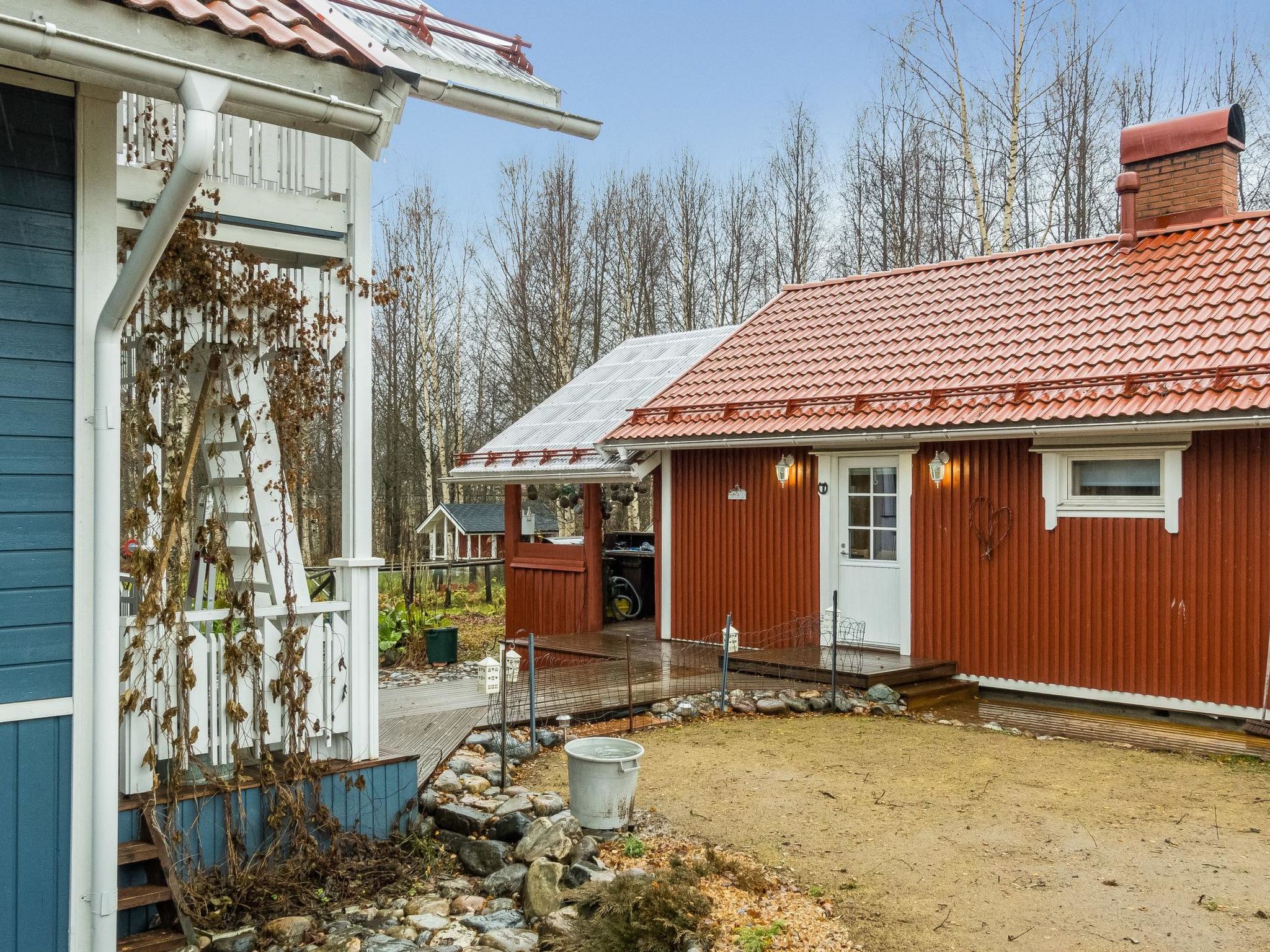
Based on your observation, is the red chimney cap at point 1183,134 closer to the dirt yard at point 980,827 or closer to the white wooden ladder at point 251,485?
the dirt yard at point 980,827

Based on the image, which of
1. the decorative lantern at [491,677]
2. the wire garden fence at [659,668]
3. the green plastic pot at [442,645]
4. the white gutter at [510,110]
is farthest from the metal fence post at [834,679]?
the green plastic pot at [442,645]

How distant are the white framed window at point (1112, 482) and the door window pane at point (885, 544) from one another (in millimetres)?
1682

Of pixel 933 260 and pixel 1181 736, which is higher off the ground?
pixel 933 260

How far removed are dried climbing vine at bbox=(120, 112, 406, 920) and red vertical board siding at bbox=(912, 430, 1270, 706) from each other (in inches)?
263

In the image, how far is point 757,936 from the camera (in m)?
4.43

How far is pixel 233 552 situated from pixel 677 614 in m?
7.59

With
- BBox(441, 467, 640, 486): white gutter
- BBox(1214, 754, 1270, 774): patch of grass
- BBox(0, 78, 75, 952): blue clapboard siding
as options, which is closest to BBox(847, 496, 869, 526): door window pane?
BBox(441, 467, 640, 486): white gutter

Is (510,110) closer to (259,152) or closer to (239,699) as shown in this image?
(259,152)

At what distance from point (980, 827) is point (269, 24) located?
544 centimetres

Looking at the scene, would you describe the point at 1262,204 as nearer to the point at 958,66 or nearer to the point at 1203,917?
the point at 958,66

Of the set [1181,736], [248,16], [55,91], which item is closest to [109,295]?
[55,91]

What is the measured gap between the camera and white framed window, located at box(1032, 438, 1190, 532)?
890cm

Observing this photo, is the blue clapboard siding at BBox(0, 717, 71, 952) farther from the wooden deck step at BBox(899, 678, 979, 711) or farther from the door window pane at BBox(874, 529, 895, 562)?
the door window pane at BBox(874, 529, 895, 562)

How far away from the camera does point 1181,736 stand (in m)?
8.40
